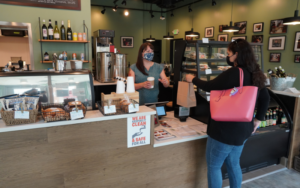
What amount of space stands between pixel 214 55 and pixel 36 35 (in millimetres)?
3968

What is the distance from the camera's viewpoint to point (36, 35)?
15.8 feet

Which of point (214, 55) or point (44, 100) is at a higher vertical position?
point (214, 55)

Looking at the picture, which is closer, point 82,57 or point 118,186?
point 118,186

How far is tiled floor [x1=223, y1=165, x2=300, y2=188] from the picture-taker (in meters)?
2.63

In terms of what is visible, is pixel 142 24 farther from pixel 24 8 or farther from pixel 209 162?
pixel 209 162

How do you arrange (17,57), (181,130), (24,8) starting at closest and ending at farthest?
(181,130) → (24,8) → (17,57)

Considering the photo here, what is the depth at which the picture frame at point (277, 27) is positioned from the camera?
17.2ft

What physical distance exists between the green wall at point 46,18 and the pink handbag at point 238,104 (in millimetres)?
4259

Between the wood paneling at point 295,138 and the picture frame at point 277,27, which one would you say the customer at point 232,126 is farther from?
the picture frame at point 277,27

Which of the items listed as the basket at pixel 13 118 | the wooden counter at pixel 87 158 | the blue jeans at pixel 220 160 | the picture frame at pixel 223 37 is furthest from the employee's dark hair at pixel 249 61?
the picture frame at pixel 223 37

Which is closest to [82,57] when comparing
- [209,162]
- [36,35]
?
[36,35]

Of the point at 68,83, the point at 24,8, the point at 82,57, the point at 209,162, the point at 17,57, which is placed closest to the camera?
the point at 209,162

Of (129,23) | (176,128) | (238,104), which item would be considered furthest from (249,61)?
(129,23)

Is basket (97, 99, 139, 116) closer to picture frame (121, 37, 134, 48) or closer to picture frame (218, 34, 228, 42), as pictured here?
picture frame (218, 34, 228, 42)
